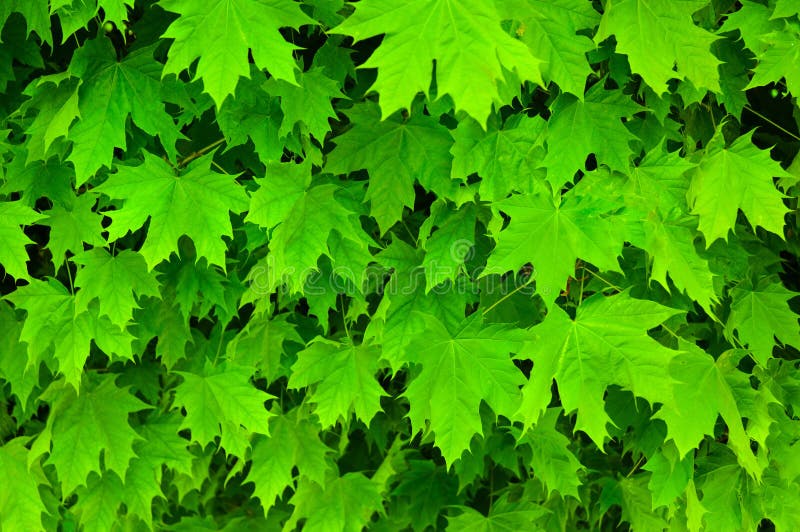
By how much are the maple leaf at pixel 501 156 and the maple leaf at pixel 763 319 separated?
0.77 m

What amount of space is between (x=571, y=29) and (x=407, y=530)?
1.93 meters

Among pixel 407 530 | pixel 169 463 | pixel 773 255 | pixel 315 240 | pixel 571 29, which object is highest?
pixel 571 29

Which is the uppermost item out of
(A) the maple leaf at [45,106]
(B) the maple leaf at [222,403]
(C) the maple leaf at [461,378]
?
(A) the maple leaf at [45,106]

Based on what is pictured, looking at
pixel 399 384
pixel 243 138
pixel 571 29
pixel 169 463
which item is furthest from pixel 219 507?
pixel 571 29

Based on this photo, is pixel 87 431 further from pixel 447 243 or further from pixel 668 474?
pixel 668 474

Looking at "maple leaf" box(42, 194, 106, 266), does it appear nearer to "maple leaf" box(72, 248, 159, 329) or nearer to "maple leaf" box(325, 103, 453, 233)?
Answer: "maple leaf" box(72, 248, 159, 329)

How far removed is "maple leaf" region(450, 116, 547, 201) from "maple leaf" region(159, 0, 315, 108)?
49 cm

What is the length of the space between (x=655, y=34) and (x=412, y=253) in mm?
850

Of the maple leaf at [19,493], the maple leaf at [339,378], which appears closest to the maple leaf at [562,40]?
the maple leaf at [339,378]

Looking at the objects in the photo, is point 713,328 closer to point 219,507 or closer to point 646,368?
point 646,368

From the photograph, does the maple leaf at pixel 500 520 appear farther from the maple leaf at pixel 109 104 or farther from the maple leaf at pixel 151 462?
the maple leaf at pixel 109 104

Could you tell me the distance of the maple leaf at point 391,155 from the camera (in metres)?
2.12

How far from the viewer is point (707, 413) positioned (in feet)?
7.08

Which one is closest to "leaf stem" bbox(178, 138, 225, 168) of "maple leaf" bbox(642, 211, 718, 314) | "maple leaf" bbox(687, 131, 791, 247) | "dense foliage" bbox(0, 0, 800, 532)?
"dense foliage" bbox(0, 0, 800, 532)
